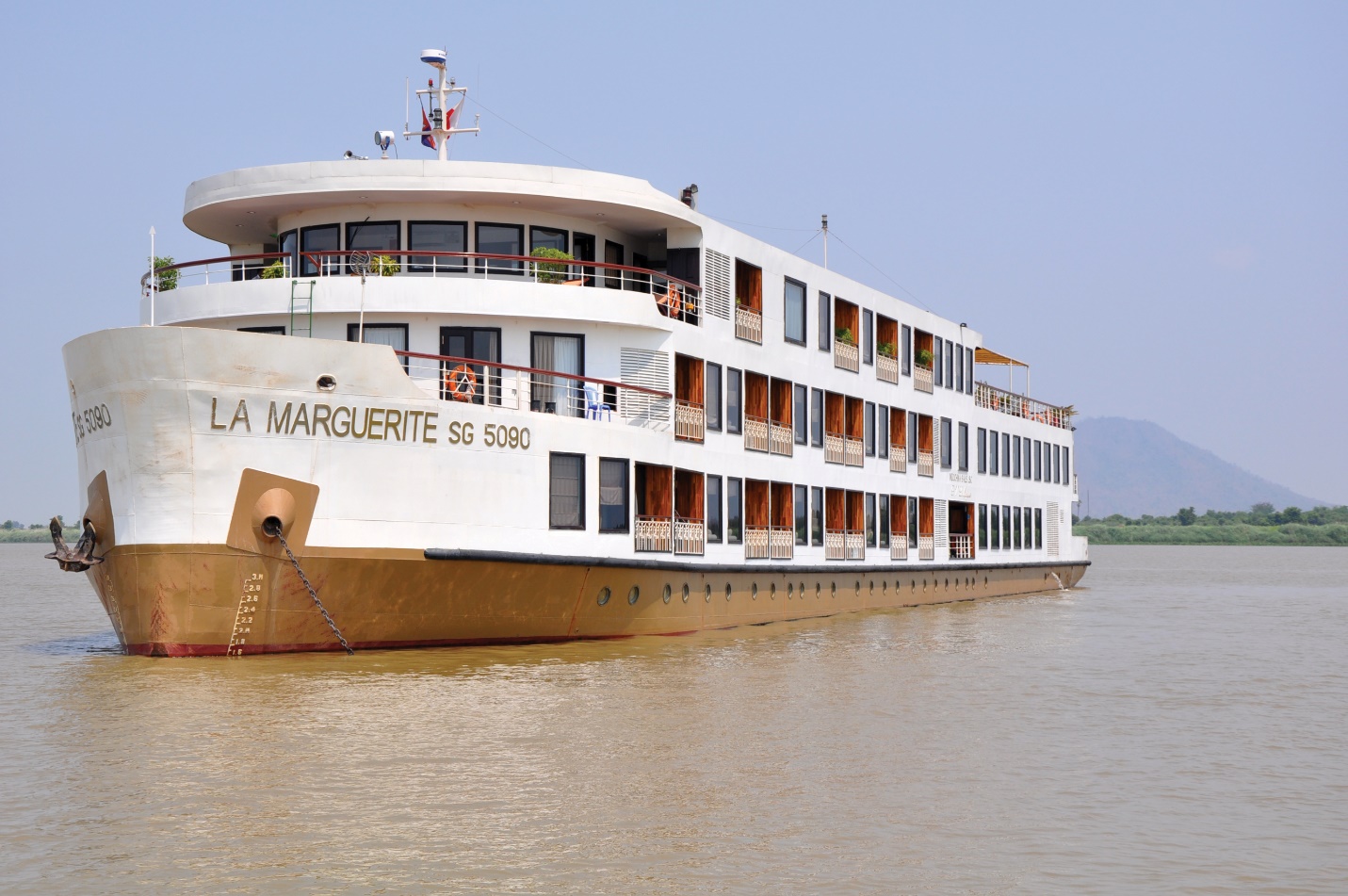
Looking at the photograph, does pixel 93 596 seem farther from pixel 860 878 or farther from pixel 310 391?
pixel 860 878

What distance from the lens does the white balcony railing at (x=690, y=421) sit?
78.9 ft

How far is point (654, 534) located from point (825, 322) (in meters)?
8.76

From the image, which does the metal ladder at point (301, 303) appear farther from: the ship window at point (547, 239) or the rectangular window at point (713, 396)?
the rectangular window at point (713, 396)

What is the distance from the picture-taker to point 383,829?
9711 millimetres

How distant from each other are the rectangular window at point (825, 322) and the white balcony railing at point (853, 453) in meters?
2.21

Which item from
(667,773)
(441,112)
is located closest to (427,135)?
(441,112)

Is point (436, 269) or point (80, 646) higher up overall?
point (436, 269)

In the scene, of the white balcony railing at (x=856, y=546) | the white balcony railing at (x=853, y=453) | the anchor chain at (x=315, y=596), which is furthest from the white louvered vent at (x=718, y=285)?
the anchor chain at (x=315, y=596)

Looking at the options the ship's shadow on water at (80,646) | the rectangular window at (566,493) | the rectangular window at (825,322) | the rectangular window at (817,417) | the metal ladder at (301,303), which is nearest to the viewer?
the rectangular window at (566,493)

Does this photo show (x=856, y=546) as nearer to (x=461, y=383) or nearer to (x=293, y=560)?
(x=461, y=383)

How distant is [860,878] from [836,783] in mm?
2708

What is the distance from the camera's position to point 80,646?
22547 millimetres

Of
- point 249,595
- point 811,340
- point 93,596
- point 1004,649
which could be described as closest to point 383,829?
point 249,595

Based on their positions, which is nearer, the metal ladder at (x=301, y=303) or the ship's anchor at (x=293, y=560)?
the ship's anchor at (x=293, y=560)
